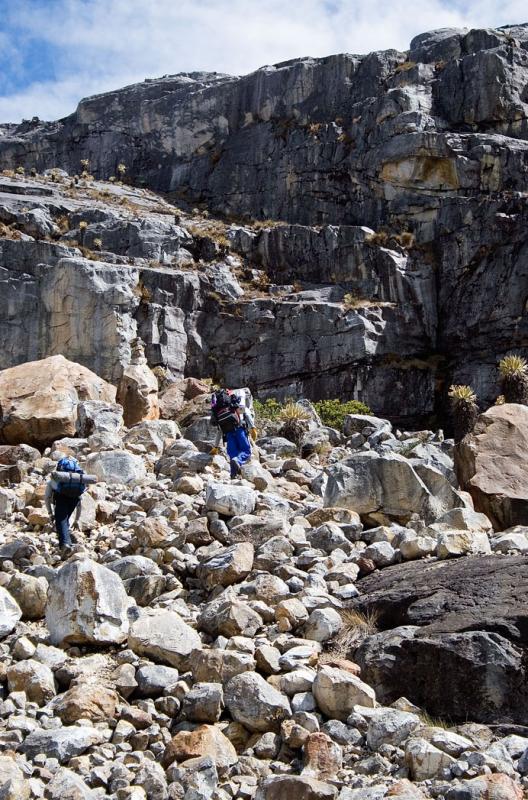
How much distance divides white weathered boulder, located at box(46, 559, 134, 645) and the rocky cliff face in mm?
21845

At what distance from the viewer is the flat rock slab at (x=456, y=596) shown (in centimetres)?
627

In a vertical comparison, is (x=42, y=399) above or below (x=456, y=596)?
above

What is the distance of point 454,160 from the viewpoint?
36.4 meters

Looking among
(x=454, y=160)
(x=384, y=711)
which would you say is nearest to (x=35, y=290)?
(x=454, y=160)

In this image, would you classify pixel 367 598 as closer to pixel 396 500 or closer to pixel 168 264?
pixel 396 500

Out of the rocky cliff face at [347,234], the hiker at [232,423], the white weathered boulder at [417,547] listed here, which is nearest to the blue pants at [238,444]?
the hiker at [232,423]

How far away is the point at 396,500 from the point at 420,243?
2749 centimetres

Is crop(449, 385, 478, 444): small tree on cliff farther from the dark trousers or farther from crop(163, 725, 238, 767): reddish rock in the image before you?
crop(163, 725, 238, 767): reddish rock

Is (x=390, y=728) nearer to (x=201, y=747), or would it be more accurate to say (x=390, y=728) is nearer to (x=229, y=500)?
(x=201, y=747)

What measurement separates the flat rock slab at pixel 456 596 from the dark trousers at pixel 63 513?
10.9 ft

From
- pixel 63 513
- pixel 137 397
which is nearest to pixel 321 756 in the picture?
pixel 63 513

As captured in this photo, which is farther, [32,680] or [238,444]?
[238,444]

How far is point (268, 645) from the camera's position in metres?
6.44

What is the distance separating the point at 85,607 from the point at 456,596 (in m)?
2.98
